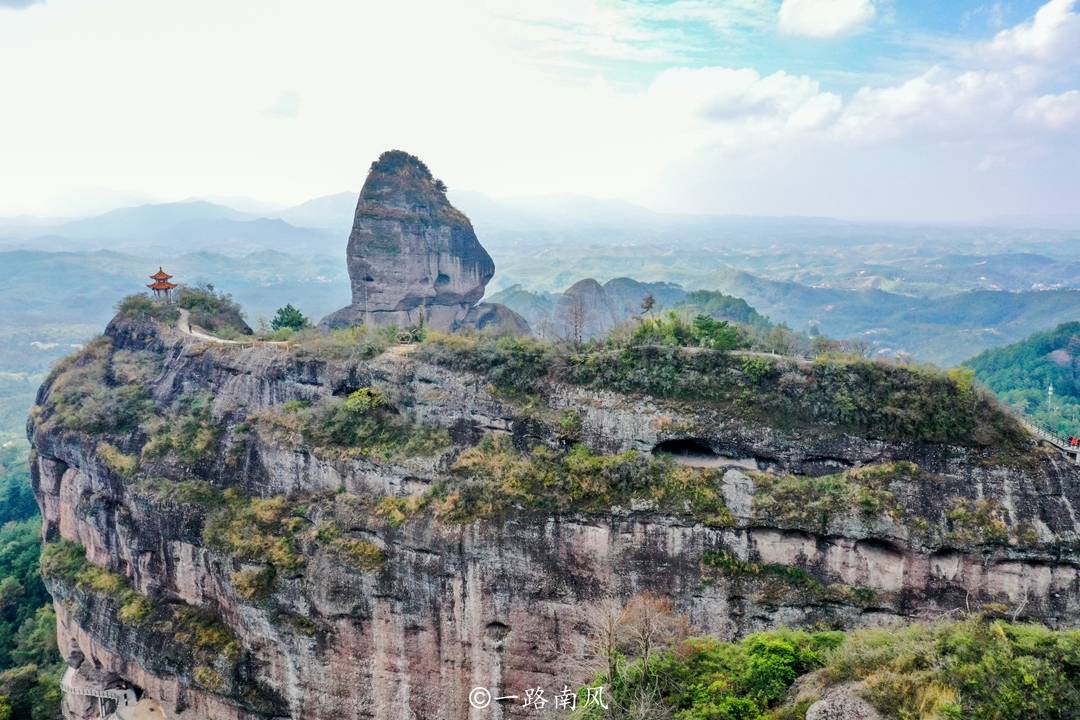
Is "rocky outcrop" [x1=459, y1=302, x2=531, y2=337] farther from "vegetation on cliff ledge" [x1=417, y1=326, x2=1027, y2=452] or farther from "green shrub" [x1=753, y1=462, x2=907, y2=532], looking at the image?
"green shrub" [x1=753, y1=462, x2=907, y2=532]

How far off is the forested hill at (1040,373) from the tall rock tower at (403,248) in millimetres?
36456

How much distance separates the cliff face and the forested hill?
1223 inches

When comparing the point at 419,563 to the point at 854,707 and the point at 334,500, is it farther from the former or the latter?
the point at 854,707

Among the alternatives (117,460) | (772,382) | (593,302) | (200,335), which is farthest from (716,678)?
(593,302)

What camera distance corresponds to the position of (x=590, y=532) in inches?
689

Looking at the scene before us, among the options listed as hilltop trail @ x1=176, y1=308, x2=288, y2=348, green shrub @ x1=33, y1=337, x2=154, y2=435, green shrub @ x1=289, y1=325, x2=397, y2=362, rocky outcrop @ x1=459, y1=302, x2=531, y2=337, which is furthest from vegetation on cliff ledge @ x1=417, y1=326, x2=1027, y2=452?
rocky outcrop @ x1=459, y1=302, x2=531, y2=337

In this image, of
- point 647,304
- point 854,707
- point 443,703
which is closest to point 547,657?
point 443,703

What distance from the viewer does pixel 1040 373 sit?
1956 inches

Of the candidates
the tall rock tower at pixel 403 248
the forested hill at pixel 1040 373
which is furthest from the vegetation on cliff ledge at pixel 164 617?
the forested hill at pixel 1040 373

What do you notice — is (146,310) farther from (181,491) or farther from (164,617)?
(164,617)

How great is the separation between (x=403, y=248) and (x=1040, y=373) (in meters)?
45.9

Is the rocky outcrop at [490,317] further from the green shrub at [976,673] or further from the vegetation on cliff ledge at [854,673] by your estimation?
the green shrub at [976,673]

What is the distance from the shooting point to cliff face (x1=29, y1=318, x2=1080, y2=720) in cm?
1645

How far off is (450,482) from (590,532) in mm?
4173
